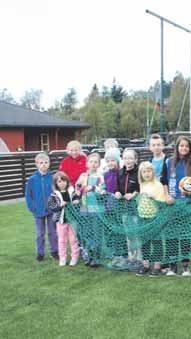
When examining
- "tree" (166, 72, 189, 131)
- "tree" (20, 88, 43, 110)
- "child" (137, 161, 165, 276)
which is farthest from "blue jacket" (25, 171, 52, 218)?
"tree" (20, 88, 43, 110)

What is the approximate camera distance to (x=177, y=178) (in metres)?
5.41

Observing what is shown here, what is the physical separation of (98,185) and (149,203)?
0.75 metres

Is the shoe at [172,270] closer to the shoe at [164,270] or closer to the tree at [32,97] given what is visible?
the shoe at [164,270]

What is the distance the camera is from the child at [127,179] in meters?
5.52

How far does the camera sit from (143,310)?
4.27 m

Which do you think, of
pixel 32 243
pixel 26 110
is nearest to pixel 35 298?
pixel 32 243

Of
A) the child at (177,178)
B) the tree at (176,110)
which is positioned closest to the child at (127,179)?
the child at (177,178)

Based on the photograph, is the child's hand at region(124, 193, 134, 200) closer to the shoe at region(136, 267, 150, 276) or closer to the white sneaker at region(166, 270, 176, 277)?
the shoe at region(136, 267, 150, 276)

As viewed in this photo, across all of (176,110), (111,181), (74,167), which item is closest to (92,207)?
(111,181)

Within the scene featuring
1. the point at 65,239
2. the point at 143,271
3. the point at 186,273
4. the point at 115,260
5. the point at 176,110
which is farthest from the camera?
the point at 176,110

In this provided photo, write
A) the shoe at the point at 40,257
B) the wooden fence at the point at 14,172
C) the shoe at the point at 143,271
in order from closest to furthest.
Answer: the shoe at the point at 143,271 → the shoe at the point at 40,257 → the wooden fence at the point at 14,172

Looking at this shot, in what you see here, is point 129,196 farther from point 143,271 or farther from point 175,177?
point 143,271

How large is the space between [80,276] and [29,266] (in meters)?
0.79

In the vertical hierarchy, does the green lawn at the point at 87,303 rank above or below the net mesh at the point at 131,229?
below
